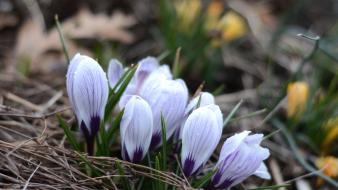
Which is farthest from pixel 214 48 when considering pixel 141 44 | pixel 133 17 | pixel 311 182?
pixel 311 182

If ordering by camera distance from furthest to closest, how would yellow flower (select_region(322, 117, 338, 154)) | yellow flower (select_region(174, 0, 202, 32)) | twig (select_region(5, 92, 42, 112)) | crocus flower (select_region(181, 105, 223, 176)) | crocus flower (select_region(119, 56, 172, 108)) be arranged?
yellow flower (select_region(174, 0, 202, 32)) → yellow flower (select_region(322, 117, 338, 154)) → twig (select_region(5, 92, 42, 112)) → crocus flower (select_region(119, 56, 172, 108)) → crocus flower (select_region(181, 105, 223, 176))

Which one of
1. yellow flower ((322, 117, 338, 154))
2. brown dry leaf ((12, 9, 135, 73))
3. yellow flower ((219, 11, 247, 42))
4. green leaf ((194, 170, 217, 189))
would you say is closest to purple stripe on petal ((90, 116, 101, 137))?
green leaf ((194, 170, 217, 189))

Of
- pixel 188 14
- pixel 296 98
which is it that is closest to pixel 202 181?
pixel 296 98

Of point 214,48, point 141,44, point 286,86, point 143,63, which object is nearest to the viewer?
point 143,63

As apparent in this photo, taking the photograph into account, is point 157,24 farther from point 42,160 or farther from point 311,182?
point 42,160

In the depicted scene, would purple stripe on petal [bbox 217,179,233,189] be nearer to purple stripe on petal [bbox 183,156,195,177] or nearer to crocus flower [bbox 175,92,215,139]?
purple stripe on petal [bbox 183,156,195,177]

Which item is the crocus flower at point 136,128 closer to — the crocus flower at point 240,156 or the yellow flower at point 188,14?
the crocus flower at point 240,156
